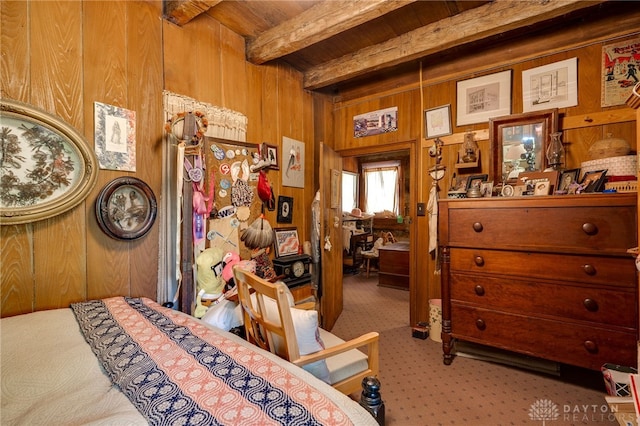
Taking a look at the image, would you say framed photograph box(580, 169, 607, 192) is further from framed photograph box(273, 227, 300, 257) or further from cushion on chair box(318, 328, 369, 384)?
framed photograph box(273, 227, 300, 257)

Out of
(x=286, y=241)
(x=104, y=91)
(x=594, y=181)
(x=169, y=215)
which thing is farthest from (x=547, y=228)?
(x=104, y=91)

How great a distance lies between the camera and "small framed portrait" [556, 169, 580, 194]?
1962 mm

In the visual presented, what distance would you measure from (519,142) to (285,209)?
214 cm

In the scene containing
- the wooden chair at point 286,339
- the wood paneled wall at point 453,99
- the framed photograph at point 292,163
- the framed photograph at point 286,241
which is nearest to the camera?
the wooden chair at point 286,339

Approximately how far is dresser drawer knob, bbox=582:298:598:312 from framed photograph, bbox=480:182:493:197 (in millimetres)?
934

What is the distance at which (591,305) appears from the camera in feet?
5.50

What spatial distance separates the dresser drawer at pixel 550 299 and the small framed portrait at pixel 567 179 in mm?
698

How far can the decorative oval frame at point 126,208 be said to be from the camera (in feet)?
5.45

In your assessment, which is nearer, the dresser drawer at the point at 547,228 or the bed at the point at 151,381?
the bed at the point at 151,381

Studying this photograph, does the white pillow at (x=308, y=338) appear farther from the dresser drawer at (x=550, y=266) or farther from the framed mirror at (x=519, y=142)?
the framed mirror at (x=519, y=142)

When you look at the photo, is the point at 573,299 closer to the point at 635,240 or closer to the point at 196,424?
the point at 635,240

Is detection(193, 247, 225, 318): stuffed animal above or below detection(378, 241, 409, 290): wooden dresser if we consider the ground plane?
above

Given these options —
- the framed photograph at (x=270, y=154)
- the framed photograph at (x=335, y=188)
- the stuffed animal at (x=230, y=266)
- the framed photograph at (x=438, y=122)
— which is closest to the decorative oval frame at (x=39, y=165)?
the stuffed animal at (x=230, y=266)

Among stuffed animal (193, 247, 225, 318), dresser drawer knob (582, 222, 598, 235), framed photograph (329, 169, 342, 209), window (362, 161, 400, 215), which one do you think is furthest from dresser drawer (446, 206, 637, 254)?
window (362, 161, 400, 215)
